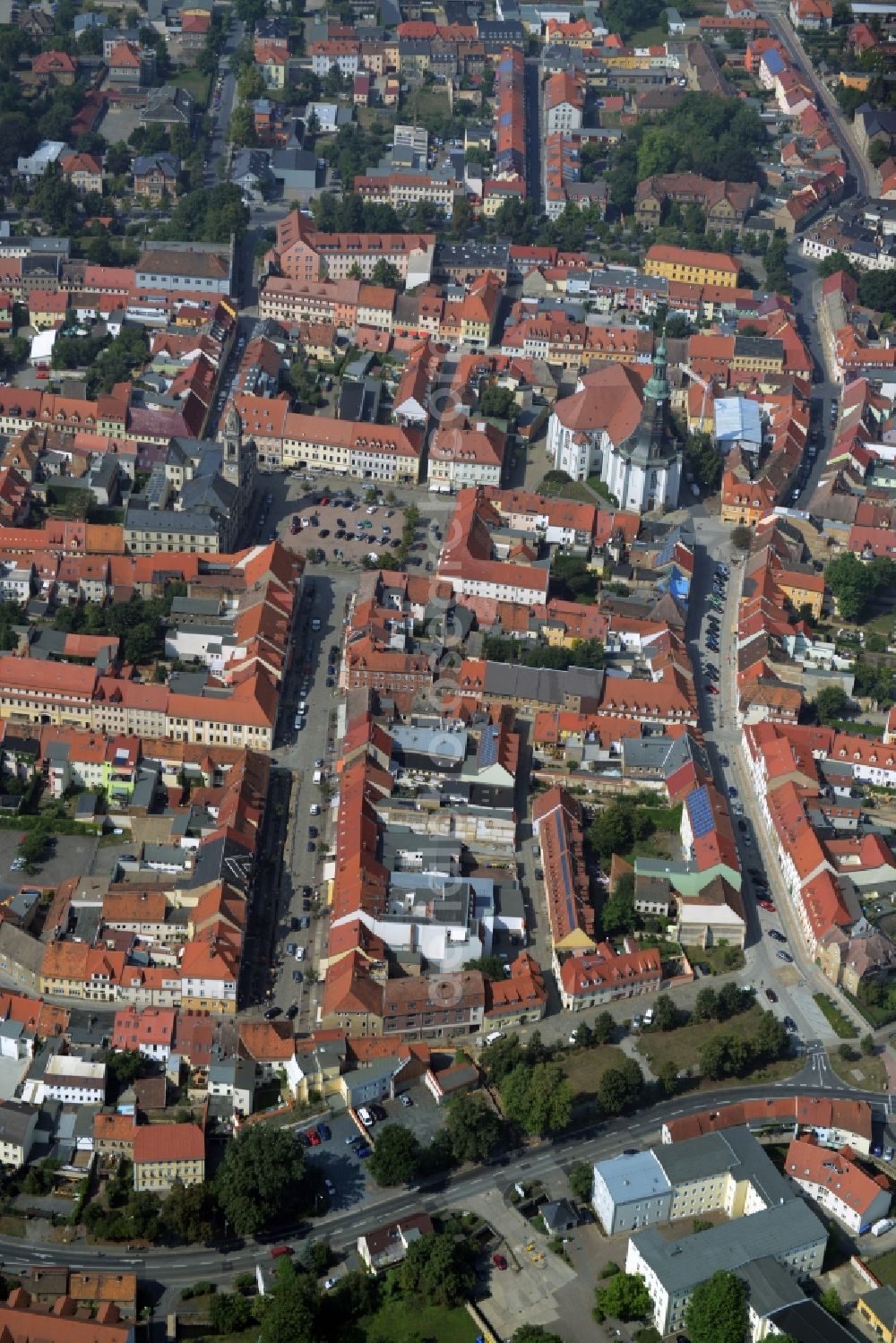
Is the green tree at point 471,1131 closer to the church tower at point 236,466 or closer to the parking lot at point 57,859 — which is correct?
the parking lot at point 57,859

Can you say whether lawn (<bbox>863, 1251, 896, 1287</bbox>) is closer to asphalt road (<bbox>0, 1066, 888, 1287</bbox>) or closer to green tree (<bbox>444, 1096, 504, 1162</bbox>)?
asphalt road (<bbox>0, 1066, 888, 1287</bbox>)

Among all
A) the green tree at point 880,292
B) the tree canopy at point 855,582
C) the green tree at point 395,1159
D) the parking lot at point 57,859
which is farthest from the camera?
the green tree at point 880,292

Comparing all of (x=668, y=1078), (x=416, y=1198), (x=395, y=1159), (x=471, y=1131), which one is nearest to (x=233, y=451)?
(x=668, y=1078)

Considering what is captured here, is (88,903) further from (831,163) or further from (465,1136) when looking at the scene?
(831,163)

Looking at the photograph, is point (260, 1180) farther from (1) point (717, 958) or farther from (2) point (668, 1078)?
(1) point (717, 958)

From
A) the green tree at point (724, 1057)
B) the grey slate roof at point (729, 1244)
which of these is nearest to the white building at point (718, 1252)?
the grey slate roof at point (729, 1244)

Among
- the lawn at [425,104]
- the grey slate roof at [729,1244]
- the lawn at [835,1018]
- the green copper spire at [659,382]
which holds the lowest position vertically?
the lawn at [425,104]

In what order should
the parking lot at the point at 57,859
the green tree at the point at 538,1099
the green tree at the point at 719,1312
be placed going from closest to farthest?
the green tree at the point at 719,1312 < the green tree at the point at 538,1099 < the parking lot at the point at 57,859

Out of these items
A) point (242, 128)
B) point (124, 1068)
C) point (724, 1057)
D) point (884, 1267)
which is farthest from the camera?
point (242, 128)
